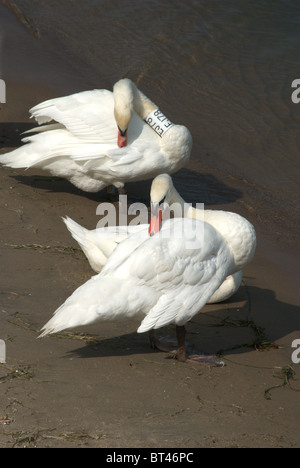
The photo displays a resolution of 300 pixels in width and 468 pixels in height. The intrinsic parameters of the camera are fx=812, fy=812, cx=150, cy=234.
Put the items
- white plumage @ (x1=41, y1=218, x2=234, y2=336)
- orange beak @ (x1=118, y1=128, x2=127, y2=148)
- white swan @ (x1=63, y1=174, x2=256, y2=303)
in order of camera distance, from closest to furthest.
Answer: white plumage @ (x1=41, y1=218, x2=234, y2=336)
white swan @ (x1=63, y1=174, x2=256, y2=303)
orange beak @ (x1=118, y1=128, x2=127, y2=148)

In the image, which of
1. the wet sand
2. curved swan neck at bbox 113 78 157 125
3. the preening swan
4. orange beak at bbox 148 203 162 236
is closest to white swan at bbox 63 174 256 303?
the wet sand

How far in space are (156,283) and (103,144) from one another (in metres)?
2.89

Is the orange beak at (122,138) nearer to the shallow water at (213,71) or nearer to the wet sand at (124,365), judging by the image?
the wet sand at (124,365)

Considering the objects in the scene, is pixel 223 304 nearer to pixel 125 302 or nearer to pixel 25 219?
pixel 125 302

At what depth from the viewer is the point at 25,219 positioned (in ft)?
23.4

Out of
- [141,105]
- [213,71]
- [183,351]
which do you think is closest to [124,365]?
[183,351]

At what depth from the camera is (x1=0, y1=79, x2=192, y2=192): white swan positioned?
7.72 metres

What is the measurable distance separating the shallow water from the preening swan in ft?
8.48

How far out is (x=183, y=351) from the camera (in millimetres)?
5422

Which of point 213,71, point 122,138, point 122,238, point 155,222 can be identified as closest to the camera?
point 155,222

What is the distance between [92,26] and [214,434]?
368 inches

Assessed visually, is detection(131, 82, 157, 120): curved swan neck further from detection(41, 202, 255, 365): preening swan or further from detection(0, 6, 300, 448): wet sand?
detection(41, 202, 255, 365): preening swan

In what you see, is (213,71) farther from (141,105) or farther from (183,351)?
(183,351)

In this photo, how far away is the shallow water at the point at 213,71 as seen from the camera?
887cm
